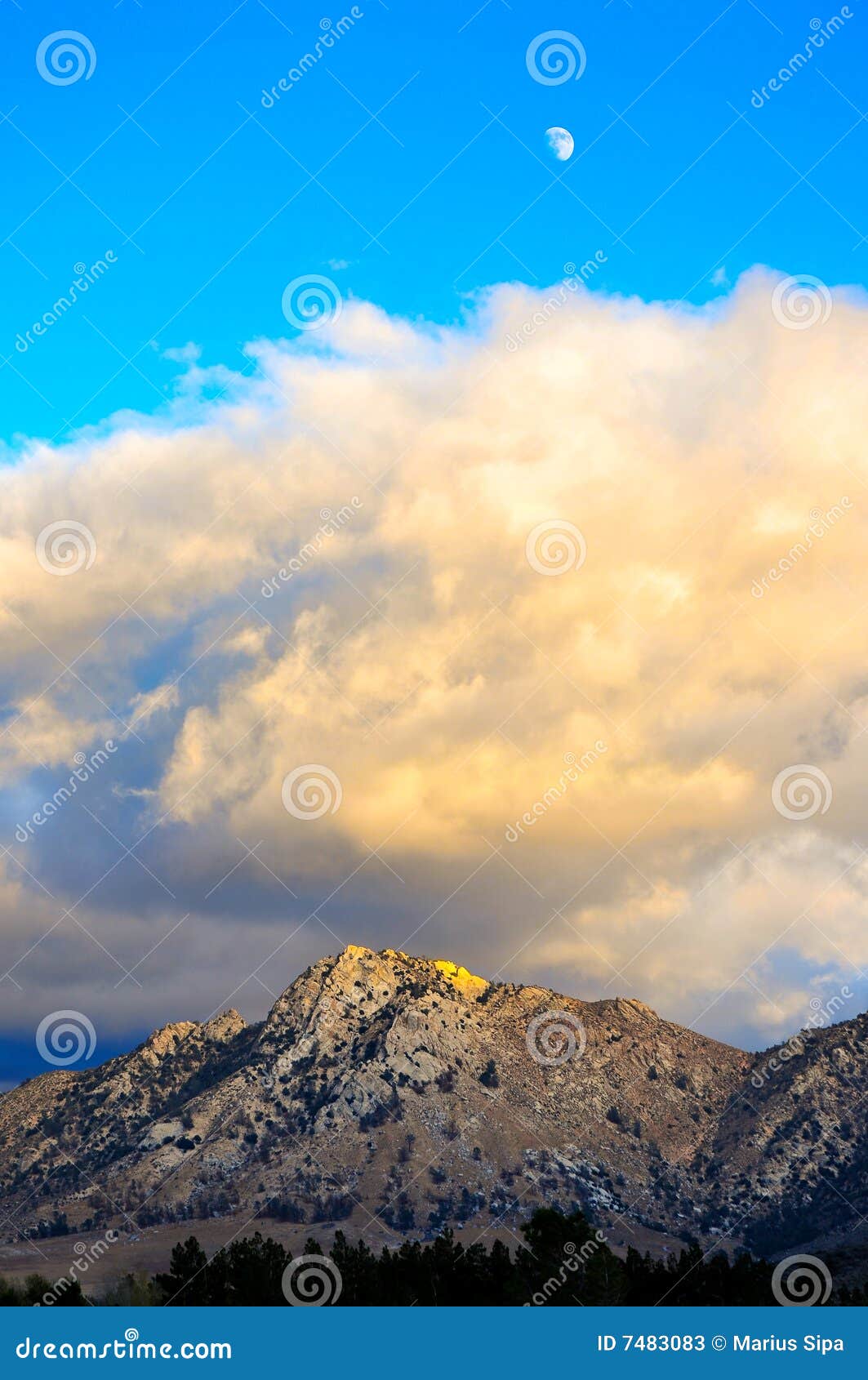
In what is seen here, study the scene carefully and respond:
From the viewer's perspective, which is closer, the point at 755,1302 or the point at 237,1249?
the point at 755,1302

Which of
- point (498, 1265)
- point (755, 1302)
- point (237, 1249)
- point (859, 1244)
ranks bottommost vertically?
point (237, 1249)

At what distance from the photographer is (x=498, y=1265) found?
456ft

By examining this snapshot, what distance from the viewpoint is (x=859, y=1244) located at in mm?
197375
